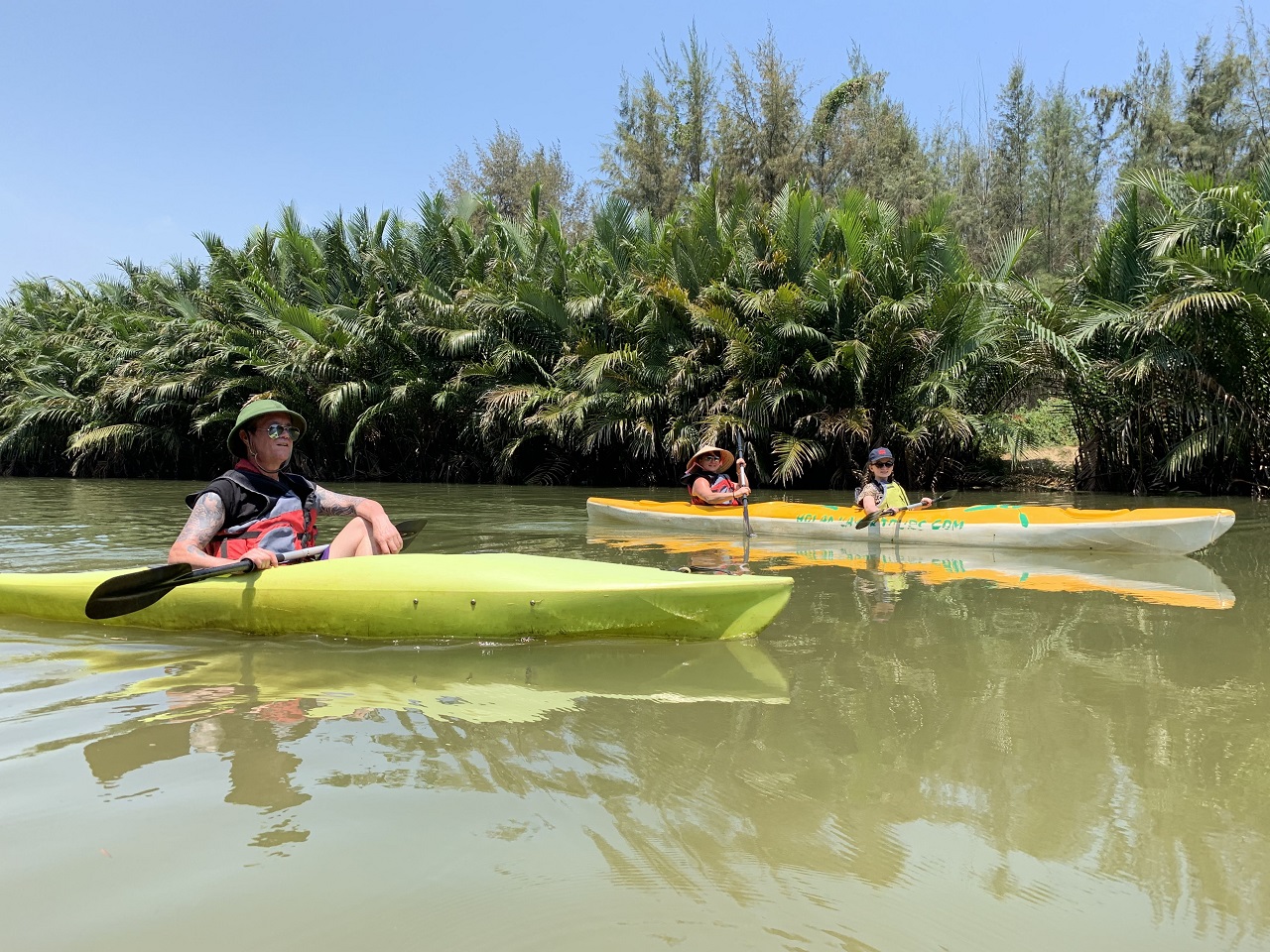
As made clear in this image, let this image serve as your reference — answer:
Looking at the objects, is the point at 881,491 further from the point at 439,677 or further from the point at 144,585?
the point at 144,585

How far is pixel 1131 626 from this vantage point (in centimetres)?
466

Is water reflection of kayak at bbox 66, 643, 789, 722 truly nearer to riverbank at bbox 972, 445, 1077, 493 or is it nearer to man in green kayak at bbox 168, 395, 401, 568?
man in green kayak at bbox 168, 395, 401, 568

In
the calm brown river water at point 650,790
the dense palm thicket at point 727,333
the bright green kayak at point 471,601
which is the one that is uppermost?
the dense palm thicket at point 727,333

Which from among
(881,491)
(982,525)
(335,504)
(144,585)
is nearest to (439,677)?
(335,504)

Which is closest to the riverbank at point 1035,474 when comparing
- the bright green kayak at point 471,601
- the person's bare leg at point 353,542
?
the bright green kayak at point 471,601

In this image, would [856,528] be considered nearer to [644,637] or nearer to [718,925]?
[644,637]

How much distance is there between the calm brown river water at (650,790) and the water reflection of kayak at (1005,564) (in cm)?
90

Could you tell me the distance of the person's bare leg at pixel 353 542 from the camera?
5.13 meters

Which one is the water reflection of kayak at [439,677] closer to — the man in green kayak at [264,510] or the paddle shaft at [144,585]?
the paddle shaft at [144,585]

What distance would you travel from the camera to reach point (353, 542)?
5164mm

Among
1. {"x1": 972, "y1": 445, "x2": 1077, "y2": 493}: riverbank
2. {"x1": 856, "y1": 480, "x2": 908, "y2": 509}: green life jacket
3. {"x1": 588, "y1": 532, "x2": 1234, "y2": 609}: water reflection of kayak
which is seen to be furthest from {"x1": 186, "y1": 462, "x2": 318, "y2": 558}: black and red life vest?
{"x1": 972, "y1": 445, "x2": 1077, "y2": 493}: riverbank

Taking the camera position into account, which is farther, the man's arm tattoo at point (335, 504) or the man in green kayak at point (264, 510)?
the man's arm tattoo at point (335, 504)

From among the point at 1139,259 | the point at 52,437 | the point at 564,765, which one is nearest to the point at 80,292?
the point at 52,437

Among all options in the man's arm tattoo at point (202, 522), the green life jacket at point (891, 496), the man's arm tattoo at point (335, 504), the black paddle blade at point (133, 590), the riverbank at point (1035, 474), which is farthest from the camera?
the riverbank at point (1035, 474)
